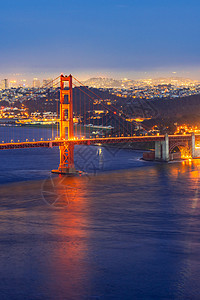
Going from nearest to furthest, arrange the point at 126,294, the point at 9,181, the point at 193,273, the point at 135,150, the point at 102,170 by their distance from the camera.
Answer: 1. the point at 126,294
2. the point at 193,273
3. the point at 9,181
4. the point at 102,170
5. the point at 135,150

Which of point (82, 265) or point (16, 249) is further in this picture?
point (16, 249)

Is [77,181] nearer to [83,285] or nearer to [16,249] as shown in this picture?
[16,249]

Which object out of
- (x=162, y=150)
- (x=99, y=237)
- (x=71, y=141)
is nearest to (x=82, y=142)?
(x=71, y=141)

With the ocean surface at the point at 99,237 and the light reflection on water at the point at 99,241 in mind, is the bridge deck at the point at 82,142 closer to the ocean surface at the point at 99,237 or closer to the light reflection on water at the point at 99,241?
the ocean surface at the point at 99,237

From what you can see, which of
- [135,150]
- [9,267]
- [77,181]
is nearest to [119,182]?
[77,181]

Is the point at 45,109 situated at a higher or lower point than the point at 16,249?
higher

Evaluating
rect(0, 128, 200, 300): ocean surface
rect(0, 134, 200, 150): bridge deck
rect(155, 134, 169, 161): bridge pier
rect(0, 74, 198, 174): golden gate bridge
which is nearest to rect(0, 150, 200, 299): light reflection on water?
rect(0, 128, 200, 300): ocean surface

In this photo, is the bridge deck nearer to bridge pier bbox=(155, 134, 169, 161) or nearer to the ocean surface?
bridge pier bbox=(155, 134, 169, 161)
